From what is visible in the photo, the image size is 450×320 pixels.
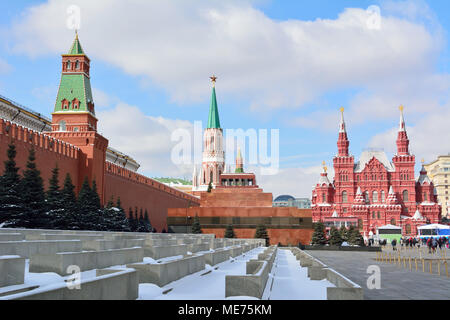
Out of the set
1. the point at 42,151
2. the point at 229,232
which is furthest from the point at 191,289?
the point at 229,232

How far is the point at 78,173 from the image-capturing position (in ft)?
136

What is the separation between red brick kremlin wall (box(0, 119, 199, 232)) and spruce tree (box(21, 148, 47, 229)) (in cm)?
291

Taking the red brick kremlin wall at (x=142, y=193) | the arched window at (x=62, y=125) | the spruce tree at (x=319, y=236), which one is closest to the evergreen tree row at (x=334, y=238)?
the spruce tree at (x=319, y=236)

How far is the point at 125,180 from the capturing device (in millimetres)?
52781

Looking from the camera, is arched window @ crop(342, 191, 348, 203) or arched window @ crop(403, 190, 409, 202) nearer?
arched window @ crop(403, 190, 409, 202)

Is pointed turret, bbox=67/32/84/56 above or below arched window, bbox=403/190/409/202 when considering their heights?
above

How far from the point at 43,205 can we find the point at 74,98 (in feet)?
65.2

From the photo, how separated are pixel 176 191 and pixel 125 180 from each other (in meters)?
22.4

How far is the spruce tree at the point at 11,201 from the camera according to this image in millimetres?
25625

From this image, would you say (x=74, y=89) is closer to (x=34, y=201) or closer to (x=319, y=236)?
(x=34, y=201)

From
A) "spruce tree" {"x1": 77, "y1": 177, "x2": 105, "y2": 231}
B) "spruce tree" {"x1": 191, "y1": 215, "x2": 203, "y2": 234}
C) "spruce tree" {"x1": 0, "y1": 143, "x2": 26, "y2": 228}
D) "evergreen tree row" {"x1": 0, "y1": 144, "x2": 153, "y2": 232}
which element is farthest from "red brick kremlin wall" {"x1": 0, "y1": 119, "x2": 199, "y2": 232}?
"spruce tree" {"x1": 191, "y1": 215, "x2": 203, "y2": 234}

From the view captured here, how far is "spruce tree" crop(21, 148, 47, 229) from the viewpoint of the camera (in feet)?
87.8

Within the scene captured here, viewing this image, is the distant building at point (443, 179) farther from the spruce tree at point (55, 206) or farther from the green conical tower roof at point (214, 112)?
the spruce tree at point (55, 206)

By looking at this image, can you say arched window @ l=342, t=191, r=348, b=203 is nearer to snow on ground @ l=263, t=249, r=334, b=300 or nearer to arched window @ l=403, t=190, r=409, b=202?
arched window @ l=403, t=190, r=409, b=202
